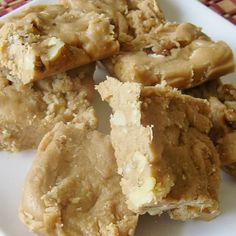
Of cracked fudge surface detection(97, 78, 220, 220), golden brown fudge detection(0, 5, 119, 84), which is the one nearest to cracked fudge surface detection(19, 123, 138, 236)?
cracked fudge surface detection(97, 78, 220, 220)

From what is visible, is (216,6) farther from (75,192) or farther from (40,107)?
(75,192)

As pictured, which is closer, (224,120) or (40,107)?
(224,120)

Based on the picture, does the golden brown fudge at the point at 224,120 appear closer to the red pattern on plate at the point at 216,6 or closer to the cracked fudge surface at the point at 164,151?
the cracked fudge surface at the point at 164,151

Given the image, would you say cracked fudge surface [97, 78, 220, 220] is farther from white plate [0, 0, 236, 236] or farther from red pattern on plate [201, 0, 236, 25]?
red pattern on plate [201, 0, 236, 25]

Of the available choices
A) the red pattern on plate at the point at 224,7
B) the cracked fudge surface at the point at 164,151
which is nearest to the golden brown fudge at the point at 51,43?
the cracked fudge surface at the point at 164,151

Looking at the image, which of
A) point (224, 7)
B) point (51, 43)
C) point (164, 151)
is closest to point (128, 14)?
point (51, 43)

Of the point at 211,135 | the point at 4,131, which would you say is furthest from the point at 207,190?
the point at 4,131
